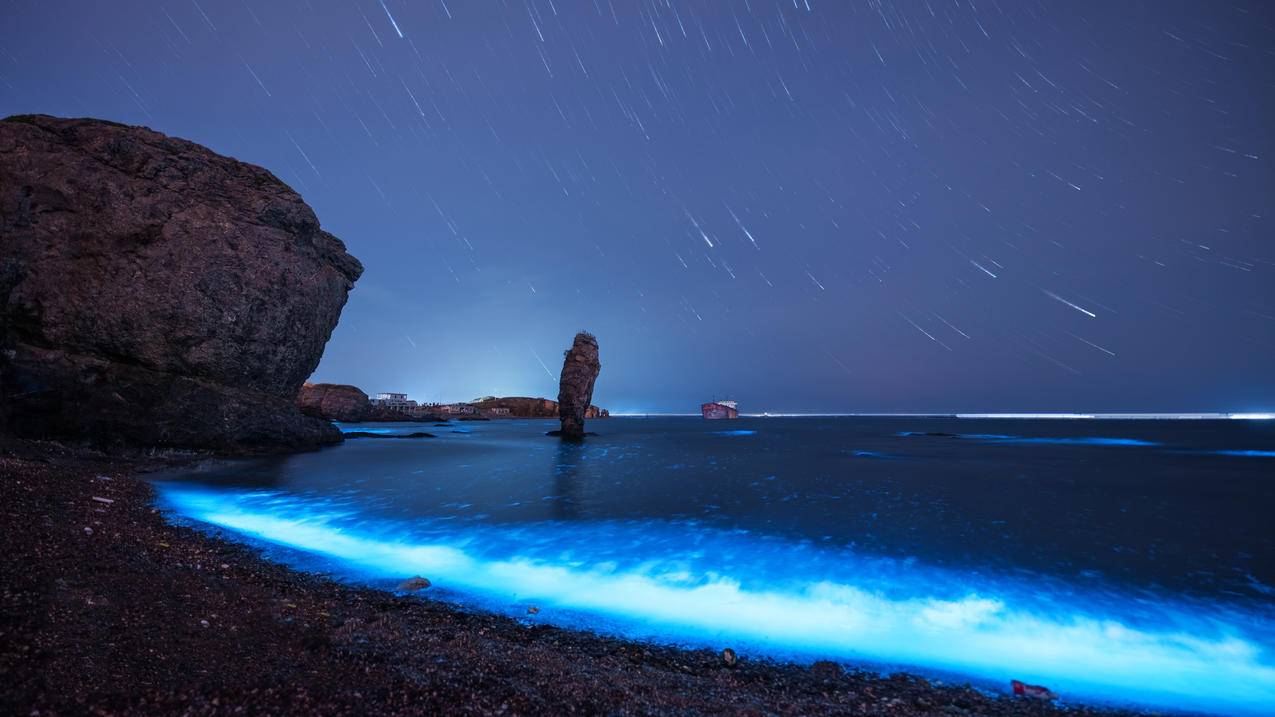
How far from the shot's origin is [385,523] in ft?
42.7

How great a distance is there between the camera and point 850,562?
10344mm

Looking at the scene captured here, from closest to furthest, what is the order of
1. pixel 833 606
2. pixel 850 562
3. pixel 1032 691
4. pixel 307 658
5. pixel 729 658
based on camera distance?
pixel 307 658 < pixel 1032 691 < pixel 729 658 < pixel 833 606 < pixel 850 562

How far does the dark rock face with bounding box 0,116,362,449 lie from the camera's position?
1769 centimetres

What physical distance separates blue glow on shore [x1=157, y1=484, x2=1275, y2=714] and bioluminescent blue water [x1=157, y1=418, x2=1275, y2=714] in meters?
0.05

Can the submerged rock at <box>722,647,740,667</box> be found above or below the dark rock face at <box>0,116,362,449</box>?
below

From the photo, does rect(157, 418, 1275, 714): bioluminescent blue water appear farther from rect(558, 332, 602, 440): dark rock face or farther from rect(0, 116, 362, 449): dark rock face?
rect(558, 332, 602, 440): dark rock face

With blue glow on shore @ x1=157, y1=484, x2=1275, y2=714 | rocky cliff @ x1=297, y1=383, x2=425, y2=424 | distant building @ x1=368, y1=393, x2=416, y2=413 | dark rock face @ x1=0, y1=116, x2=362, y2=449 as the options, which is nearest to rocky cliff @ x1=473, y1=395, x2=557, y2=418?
distant building @ x1=368, y1=393, x2=416, y2=413

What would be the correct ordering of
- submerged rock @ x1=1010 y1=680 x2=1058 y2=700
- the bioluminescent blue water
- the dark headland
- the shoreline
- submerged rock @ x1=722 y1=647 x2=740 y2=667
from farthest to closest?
the bioluminescent blue water → submerged rock @ x1=722 y1=647 x2=740 y2=667 → submerged rock @ x1=1010 y1=680 x2=1058 y2=700 → the dark headland → the shoreline

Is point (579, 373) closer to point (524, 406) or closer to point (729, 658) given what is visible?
point (729, 658)

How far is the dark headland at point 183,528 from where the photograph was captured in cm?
385

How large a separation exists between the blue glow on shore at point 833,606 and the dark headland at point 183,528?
1.16m

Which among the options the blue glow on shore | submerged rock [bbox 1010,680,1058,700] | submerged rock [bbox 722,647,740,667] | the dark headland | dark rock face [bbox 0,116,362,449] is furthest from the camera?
dark rock face [bbox 0,116,362,449]

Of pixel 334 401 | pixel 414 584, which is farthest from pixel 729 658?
pixel 334 401

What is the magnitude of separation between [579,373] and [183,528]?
1572 inches
